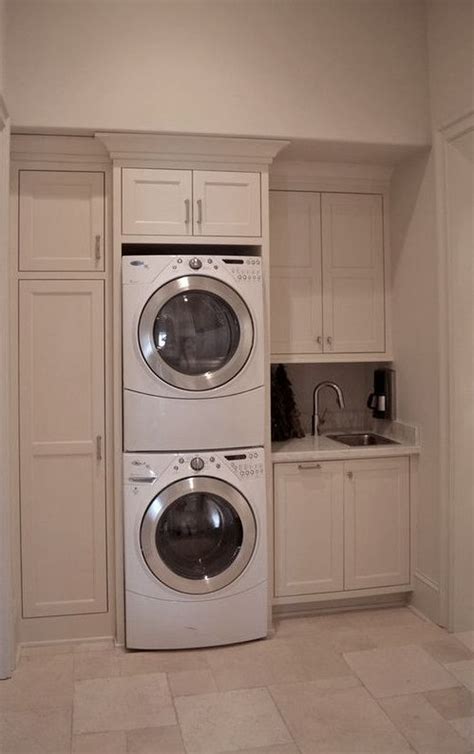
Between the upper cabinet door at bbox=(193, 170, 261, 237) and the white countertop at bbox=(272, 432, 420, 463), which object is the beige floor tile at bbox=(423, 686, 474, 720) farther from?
the upper cabinet door at bbox=(193, 170, 261, 237)

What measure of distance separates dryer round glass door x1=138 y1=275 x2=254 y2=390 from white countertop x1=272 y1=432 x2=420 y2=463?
554 mm

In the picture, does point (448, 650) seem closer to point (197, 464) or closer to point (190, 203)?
point (197, 464)

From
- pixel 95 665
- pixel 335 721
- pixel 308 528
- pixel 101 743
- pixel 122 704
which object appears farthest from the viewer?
pixel 308 528

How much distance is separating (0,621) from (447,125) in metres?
2.97

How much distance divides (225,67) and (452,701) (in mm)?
2852

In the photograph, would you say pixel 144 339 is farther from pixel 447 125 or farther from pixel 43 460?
pixel 447 125

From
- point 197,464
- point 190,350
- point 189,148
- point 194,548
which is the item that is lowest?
point 194,548

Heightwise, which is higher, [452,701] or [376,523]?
[376,523]

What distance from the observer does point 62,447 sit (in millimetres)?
3305

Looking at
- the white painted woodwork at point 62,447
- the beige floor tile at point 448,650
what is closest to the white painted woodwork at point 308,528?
the beige floor tile at point 448,650

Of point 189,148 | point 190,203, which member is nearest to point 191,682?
point 190,203

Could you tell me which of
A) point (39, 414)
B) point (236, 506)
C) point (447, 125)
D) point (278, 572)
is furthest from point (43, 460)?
point (447, 125)

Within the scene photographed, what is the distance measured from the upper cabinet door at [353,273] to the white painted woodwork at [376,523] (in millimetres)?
675

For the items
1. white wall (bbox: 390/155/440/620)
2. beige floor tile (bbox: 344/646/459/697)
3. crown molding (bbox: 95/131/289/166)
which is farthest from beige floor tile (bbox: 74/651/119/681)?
crown molding (bbox: 95/131/289/166)
